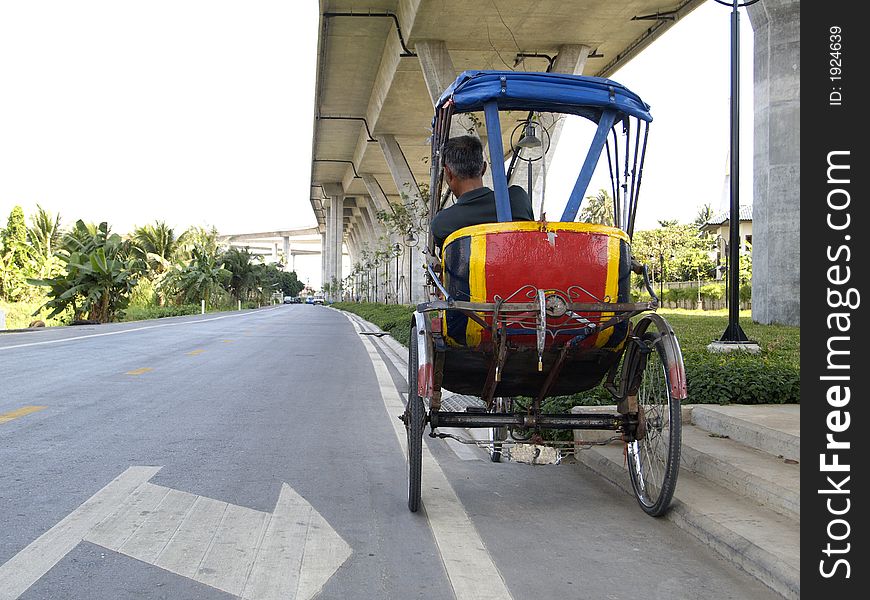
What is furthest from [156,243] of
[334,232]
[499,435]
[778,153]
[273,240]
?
[273,240]

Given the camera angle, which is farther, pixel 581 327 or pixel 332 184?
pixel 332 184

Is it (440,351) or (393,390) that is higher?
(440,351)

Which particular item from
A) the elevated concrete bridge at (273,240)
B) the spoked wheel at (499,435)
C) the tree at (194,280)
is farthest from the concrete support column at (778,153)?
the elevated concrete bridge at (273,240)

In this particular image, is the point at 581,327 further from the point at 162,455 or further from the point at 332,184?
the point at 332,184

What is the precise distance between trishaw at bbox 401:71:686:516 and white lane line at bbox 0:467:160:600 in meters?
1.73

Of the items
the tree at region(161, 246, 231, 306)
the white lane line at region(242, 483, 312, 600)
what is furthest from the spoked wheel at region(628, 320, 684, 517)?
the tree at region(161, 246, 231, 306)

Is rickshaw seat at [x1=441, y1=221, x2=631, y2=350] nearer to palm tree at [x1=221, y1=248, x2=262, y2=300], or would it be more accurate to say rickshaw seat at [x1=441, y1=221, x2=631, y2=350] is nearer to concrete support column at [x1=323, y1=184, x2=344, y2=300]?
concrete support column at [x1=323, y1=184, x2=344, y2=300]

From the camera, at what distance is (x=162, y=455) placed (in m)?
6.14

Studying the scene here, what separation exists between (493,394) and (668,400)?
1139mm

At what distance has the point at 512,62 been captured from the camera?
93.1ft

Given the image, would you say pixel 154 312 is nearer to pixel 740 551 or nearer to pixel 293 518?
pixel 293 518

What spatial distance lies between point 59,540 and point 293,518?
1172 millimetres

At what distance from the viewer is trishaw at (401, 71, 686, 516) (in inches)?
180
